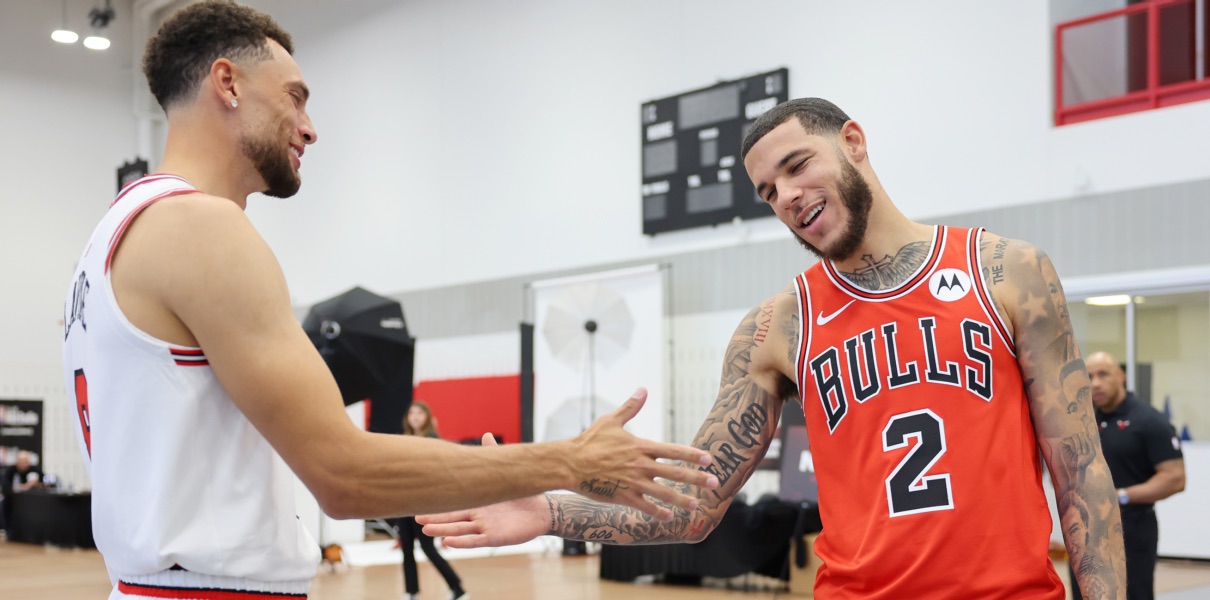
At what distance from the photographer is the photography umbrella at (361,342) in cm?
866

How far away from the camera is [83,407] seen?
1.95 meters

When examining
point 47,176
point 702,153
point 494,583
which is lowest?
point 494,583

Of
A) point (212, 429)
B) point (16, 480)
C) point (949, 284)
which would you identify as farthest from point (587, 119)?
point (212, 429)

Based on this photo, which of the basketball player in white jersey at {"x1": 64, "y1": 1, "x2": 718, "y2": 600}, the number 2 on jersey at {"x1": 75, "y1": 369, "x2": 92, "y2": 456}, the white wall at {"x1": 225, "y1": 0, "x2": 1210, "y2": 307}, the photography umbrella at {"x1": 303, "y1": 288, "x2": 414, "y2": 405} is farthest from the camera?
the white wall at {"x1": 225, "y1": 0, "x2": 1210, "y2": 307}

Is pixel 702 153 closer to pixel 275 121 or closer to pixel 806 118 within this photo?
pixel 806 118

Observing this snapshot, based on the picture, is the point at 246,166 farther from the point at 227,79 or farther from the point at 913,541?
the point at 913,541

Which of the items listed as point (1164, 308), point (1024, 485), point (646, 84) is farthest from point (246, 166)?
point (646, 84)

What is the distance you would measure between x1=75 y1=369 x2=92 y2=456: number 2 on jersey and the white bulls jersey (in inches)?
1.1

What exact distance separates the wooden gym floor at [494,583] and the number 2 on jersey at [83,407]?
7.82 m

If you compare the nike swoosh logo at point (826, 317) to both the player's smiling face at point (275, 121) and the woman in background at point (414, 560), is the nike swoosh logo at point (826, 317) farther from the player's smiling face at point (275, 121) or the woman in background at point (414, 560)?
the woman in background at point (414, 560)

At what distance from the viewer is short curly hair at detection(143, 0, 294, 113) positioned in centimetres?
205

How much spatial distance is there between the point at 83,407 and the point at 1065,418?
1.92 meters

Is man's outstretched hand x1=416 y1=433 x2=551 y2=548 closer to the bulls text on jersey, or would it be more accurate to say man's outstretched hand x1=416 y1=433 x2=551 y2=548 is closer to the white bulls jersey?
the white bulls jersey

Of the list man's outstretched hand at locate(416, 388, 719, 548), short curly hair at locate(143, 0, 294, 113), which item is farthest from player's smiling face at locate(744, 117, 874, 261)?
short curly hair at locate(143, 0, 294, 113)
